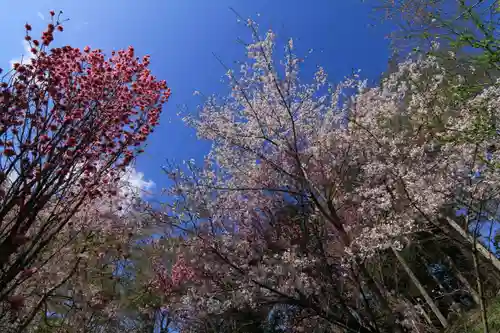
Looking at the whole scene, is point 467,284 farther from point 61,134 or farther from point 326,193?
point 61,134

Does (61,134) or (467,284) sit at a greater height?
(467,284)

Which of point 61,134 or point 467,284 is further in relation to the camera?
point 467,284

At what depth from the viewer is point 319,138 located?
870 cm

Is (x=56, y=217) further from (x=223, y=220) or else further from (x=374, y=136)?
(x=374, y=136)

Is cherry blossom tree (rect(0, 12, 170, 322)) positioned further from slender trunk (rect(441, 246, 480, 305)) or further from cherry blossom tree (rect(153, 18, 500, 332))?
slender trunk (rect(441, 246, 480, 305))

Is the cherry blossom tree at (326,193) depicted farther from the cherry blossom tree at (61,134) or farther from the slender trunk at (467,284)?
the cherry blossom tree at (61,134)

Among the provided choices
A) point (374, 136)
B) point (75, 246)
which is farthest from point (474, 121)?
point (75, 246)

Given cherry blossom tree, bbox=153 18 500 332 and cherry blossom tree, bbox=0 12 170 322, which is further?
cherry blossom tree, bbox=153 18 500 332

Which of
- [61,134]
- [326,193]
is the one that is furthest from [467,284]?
[61,134]

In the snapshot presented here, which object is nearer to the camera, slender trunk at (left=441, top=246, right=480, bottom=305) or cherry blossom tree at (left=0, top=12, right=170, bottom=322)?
cherry blossom tree at (left=0, top=12, right=170, bottom=322)

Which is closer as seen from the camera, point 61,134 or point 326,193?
point 61,134

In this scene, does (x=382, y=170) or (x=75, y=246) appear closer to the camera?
(x=75, y=246)

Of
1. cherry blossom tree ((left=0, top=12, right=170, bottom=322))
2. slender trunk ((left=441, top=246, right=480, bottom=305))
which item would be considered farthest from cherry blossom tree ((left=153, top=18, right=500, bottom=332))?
cherry blossom tree ((left=0, top=12, right=170, bottom=322))

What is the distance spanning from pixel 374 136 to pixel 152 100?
6.29m
